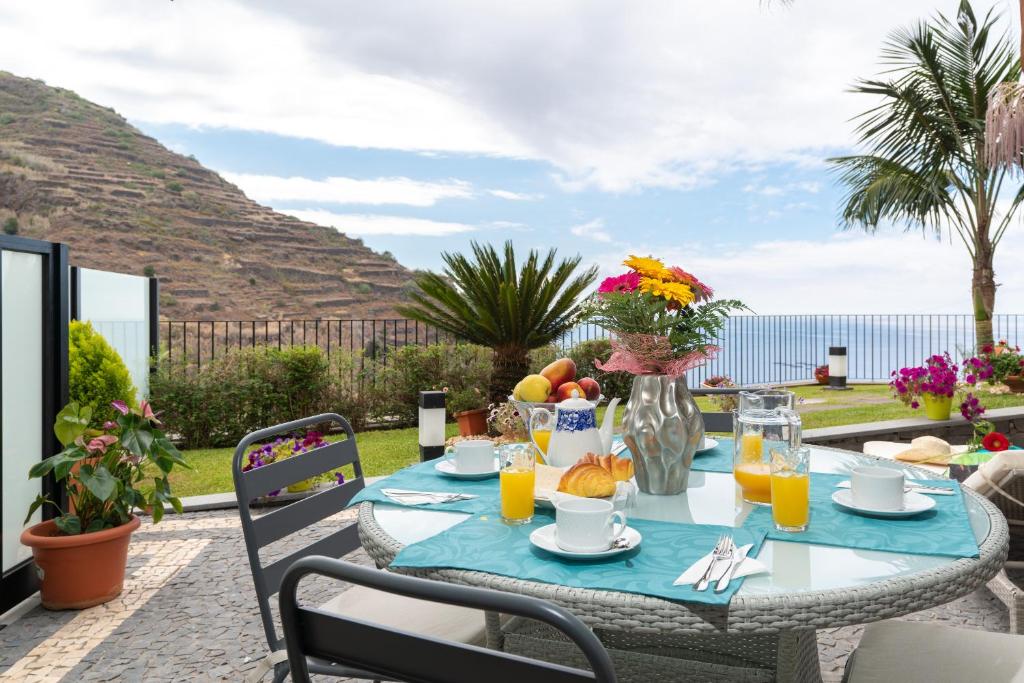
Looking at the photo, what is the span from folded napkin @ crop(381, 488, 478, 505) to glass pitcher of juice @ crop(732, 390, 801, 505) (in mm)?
618

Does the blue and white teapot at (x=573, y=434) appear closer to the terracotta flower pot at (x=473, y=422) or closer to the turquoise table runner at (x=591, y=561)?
the turquoise table runner at (x=591, y=561)

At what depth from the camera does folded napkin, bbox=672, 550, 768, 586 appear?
96 cm

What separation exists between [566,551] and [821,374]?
13.0 meters

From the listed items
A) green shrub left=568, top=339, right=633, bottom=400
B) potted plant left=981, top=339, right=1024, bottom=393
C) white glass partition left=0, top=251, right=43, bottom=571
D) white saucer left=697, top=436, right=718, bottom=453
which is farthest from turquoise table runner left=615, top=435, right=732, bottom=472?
potted plant left=981, top=339, right=1024, bottom=393

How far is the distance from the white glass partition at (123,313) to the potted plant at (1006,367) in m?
11.2

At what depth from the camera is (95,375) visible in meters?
4.07

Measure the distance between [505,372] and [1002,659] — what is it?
16.3 feet

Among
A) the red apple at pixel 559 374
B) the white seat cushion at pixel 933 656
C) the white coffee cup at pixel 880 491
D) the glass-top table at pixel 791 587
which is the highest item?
the red apple at pixel 559 374

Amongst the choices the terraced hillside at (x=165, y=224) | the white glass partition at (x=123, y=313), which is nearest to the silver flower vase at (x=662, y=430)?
the white glass partition at (x=123, y=313)

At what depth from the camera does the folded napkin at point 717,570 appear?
963 millimetres

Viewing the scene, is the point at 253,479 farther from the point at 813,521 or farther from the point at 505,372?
the point at 505,372

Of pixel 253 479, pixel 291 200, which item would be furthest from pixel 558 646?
pixel 291 200

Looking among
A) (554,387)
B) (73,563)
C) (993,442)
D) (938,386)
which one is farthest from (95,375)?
(938,386)

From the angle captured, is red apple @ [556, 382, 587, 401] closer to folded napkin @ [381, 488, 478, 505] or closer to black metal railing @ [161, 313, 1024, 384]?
folded napkin @ [381, 488, 478, 505]
